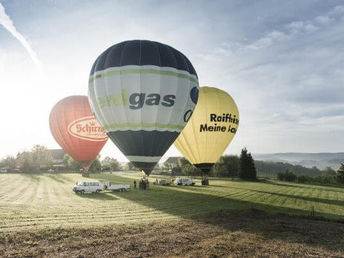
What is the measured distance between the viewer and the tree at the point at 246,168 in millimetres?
65500

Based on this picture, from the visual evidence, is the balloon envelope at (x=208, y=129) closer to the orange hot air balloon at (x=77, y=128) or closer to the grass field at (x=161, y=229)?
the grass field at (x=161, y=229)

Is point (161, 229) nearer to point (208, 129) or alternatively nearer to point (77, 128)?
point (208, 129)

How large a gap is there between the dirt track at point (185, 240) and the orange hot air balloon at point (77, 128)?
2354cm

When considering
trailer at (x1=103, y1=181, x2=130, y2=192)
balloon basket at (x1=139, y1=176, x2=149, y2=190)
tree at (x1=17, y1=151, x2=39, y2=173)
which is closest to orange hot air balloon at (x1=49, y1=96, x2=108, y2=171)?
trailer at (x1=103, y1=181, x2=130, y2=192)

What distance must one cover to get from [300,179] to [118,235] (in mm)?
61504

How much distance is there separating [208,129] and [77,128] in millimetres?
17534

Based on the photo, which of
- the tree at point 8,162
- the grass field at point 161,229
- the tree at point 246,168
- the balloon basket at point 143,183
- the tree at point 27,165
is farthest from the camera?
the tree at point 8,162

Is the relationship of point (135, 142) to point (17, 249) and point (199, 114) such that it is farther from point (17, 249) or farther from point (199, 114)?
point (199, 114)

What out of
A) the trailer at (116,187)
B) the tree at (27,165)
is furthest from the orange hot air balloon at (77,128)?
the tree at (27,165)

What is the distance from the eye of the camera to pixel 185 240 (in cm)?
1441

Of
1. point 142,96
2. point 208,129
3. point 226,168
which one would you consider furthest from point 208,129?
point 226,168

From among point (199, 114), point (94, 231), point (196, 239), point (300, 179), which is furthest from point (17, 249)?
point (300, 179)

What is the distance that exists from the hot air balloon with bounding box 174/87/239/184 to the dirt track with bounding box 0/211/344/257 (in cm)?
1605

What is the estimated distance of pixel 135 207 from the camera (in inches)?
889
